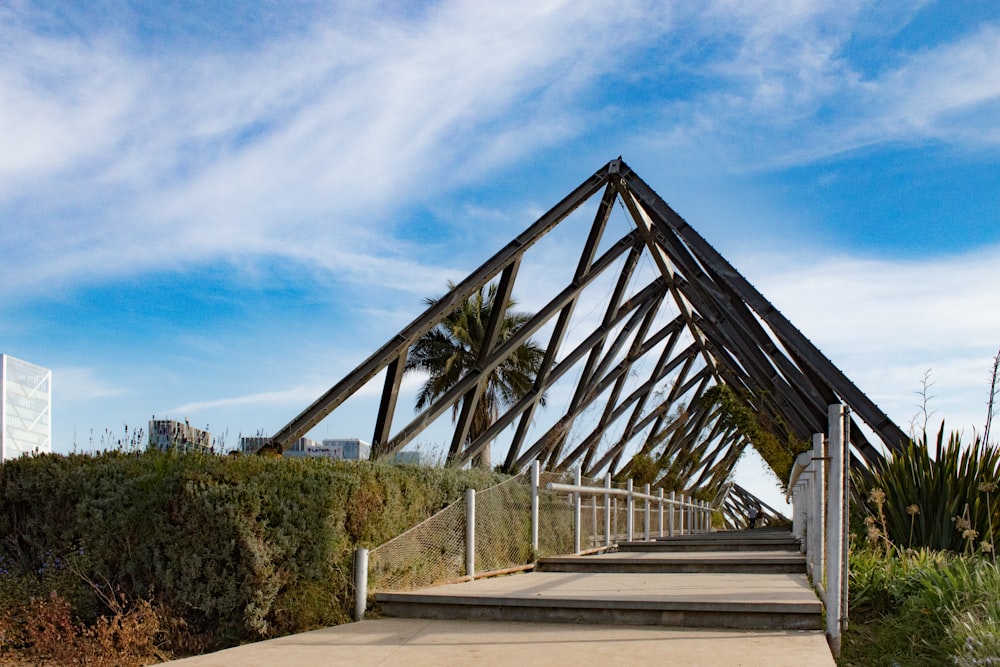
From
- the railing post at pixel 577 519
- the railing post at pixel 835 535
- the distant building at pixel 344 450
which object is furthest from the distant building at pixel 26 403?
the railing post at pixel 835 535

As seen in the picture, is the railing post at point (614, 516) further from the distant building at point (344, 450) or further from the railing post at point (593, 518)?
the distant building at point (344, 450)

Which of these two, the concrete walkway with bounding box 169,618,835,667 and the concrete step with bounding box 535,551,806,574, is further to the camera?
the concrete step with bounding box 535,551,806,574

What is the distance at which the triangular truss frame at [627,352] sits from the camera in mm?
13844

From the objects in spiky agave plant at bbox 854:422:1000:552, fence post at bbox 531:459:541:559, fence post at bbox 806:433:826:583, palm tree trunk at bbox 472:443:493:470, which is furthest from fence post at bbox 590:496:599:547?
palm tree trunk at bbox 472:443:493:470

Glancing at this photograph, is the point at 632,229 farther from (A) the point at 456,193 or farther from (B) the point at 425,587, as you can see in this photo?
(B) the point at 425,587

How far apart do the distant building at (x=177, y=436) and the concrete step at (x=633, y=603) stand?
248 cm

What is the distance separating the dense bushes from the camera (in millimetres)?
6504

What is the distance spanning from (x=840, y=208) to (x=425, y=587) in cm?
724

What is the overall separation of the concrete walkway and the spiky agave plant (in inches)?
165

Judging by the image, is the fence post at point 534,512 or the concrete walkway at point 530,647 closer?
the concrete walkway at point 530,647

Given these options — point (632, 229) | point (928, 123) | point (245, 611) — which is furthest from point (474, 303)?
point (245, 611)

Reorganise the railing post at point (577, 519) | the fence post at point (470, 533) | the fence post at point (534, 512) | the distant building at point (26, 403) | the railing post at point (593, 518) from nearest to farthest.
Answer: the fence post at point (470, 533) → the fence post at point (534, 512) → the railing post at point (577, 519) → the railing post at point (593, 518) → the distant building at point (26, 403)

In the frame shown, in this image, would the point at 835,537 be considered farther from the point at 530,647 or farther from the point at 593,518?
the point at 593,518

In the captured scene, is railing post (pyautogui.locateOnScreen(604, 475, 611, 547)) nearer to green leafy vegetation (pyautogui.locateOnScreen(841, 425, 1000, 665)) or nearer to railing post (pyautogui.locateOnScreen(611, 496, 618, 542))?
railing post (pyautogui.locateOnScreen(611, 496, 618, 542))
